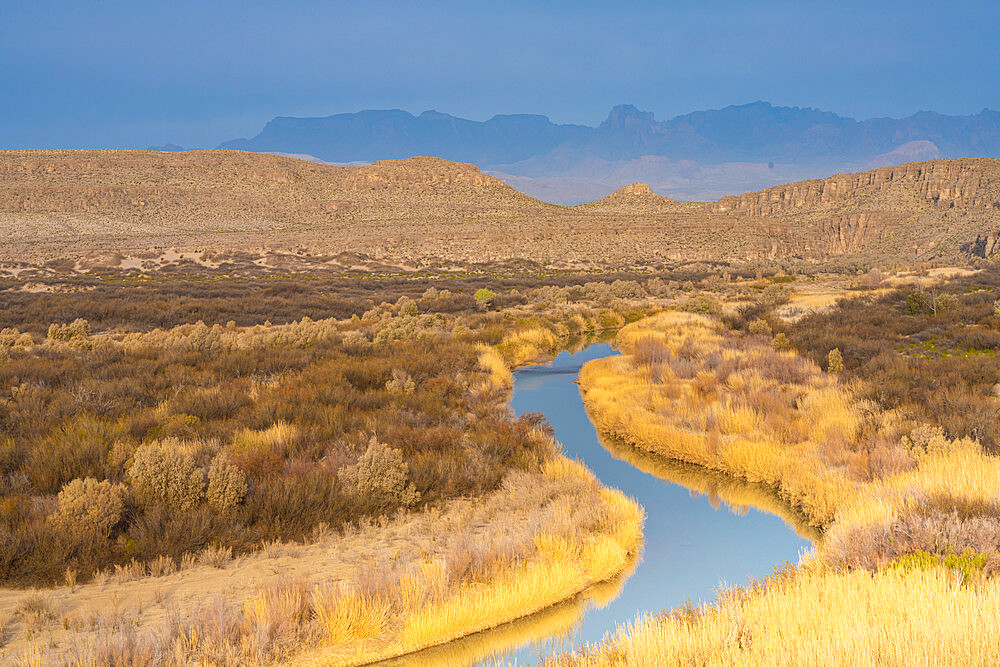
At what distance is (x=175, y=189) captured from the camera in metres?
102

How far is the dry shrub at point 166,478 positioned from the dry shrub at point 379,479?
1.78 metres

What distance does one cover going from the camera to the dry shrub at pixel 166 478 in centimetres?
811

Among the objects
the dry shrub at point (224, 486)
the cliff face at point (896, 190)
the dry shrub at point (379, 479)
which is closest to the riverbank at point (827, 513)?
the dry shrub at point (379, 479)

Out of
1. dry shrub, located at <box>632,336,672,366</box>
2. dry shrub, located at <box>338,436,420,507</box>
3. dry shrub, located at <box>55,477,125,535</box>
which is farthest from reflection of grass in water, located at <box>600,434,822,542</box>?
dry shrub, located at <box>55,477,125,535</box>

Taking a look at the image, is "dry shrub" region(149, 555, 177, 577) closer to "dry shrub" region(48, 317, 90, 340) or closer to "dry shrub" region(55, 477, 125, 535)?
"dry shrub" region(55, 477, 125, 535)

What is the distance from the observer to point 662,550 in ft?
27.9

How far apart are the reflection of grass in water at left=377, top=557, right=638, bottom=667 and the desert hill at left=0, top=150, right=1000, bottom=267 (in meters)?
62.1

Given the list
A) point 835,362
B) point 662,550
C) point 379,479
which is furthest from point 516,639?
point 835,362

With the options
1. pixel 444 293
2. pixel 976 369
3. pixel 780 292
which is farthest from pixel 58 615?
pixel 780 292

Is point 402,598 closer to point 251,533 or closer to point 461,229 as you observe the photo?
point 251,533

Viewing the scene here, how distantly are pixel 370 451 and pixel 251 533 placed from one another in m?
1.93

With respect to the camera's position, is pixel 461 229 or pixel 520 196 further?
pixel 520 196

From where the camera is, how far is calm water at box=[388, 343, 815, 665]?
20.7 ft

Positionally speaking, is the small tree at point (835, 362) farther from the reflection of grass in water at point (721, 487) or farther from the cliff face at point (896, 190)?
the cliff face at point (896, 190)
